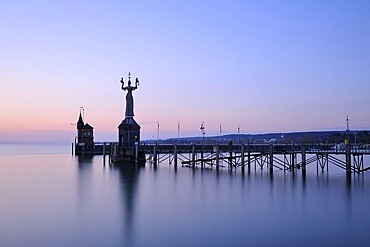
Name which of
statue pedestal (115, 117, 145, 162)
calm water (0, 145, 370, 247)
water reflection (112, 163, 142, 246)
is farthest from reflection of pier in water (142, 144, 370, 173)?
water reflection (112, 163, 142, 246)

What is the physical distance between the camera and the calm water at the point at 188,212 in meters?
12.8

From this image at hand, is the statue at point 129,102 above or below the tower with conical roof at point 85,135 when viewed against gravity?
above

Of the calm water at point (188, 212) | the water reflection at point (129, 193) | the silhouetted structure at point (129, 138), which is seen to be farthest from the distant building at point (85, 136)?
the calm water at point (188, 212)

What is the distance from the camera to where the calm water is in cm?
1279

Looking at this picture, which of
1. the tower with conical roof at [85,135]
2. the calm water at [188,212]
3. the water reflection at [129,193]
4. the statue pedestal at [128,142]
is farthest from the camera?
the tower with conical roof at [85,135]

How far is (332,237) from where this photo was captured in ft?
42.0

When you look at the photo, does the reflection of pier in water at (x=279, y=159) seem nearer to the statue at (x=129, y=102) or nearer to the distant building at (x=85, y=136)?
the statue at (x=129, y=102)

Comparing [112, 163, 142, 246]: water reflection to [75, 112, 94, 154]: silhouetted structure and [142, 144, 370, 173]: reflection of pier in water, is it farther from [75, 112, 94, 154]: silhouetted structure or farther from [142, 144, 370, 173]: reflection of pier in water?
[75, 112, 94, 154]: silhouetted structure

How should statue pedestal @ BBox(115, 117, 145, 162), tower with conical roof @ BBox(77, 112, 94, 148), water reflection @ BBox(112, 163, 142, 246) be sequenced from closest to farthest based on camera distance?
water reflection @ BBox(112, 163, 142, 246)
statue pedestal @ BBox(115, 117, 145, 162)
tower with conical roof @ BBox(77, 112, 94, 148)

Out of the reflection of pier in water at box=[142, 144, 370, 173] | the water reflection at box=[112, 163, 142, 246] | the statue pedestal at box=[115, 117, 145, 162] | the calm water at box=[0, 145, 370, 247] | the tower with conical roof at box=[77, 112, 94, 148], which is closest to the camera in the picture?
the calm water at box=[0, 145, 370, 247]

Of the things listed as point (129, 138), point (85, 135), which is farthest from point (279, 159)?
point (85, 135)

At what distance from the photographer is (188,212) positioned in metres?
16.9

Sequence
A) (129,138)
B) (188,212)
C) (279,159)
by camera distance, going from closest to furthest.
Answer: (188,212)
(129,138)
(279,159)

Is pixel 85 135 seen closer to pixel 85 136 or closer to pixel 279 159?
pixel 85 136
